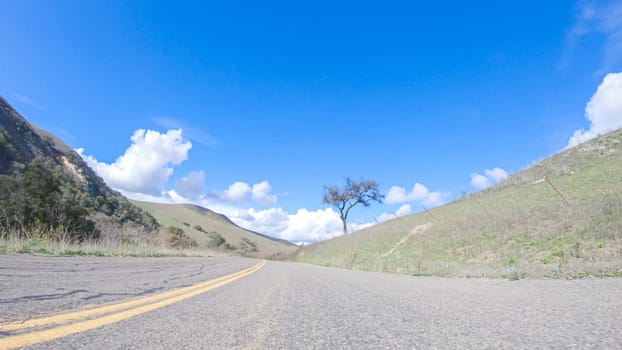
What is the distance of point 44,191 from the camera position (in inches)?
866

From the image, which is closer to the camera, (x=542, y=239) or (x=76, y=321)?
(x=76, y=321)

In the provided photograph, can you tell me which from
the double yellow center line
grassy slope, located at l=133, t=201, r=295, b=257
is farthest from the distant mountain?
grassy slope, located at l=133, t=201, r=295, b=257

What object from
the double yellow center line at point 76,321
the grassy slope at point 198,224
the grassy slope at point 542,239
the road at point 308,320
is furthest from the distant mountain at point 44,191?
the grassy slope at point 198,224

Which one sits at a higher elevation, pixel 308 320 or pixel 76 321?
pixel 308 320

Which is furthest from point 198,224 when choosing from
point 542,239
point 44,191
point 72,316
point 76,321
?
point 76,321

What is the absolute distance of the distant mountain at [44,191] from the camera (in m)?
18.1

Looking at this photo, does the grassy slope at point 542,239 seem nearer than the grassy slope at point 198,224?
Yes

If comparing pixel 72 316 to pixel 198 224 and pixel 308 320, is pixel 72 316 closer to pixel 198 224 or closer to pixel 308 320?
pixel 308 320

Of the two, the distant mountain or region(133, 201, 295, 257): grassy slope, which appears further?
region(133, 201, 295, 257): grassy slope

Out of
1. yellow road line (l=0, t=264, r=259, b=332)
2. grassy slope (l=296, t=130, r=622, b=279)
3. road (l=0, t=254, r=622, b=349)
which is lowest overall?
yellow road line (l=0, t=264, r=259, b=332)

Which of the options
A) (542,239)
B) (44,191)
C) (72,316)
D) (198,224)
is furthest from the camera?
(198,224)

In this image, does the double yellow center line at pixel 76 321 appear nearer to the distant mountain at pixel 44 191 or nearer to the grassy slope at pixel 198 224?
the distant mountain at pixel 44 191

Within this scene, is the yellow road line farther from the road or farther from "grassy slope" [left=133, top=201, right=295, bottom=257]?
"grassy slope" [left=133, top=201, right=295, bottom=257]

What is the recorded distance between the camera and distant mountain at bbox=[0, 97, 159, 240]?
18066 mm
